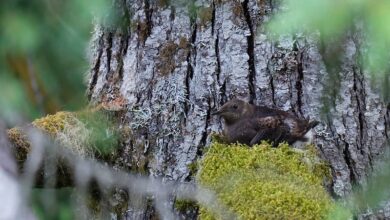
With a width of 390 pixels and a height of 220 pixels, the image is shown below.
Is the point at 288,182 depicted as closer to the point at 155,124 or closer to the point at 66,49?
the point at 155,124

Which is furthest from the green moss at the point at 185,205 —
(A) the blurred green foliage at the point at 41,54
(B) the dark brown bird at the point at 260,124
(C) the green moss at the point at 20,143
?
(A) the blurred green foliage at the point at 41,54

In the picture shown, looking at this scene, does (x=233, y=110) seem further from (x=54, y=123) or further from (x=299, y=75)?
(x=54, y=123)

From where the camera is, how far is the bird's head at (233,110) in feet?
6.53

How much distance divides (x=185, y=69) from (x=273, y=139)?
32cm

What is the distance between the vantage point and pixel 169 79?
85.5 inches

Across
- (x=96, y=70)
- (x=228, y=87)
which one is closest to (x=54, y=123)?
(x=96, y=70)

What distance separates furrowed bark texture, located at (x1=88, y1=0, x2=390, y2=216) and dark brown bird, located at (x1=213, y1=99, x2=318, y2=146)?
4cm

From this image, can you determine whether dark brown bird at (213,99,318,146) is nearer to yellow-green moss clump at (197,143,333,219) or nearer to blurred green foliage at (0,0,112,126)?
yellow-green moss clump at (197,143,333,219)

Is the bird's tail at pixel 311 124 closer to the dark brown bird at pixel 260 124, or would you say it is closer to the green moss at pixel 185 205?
the dark brown bird at pixel 260 124

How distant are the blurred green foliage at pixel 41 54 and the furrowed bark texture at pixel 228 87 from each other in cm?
151

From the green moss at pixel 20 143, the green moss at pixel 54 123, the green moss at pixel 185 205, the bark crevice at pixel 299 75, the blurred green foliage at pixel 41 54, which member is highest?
the blurred green foliage at pixel 41 54

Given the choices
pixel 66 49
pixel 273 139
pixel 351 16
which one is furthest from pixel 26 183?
pixel 66 49

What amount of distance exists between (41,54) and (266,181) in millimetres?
2456

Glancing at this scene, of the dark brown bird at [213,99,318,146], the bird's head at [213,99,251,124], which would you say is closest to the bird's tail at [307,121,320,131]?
the dark brown bird at [213,99,318,146]
